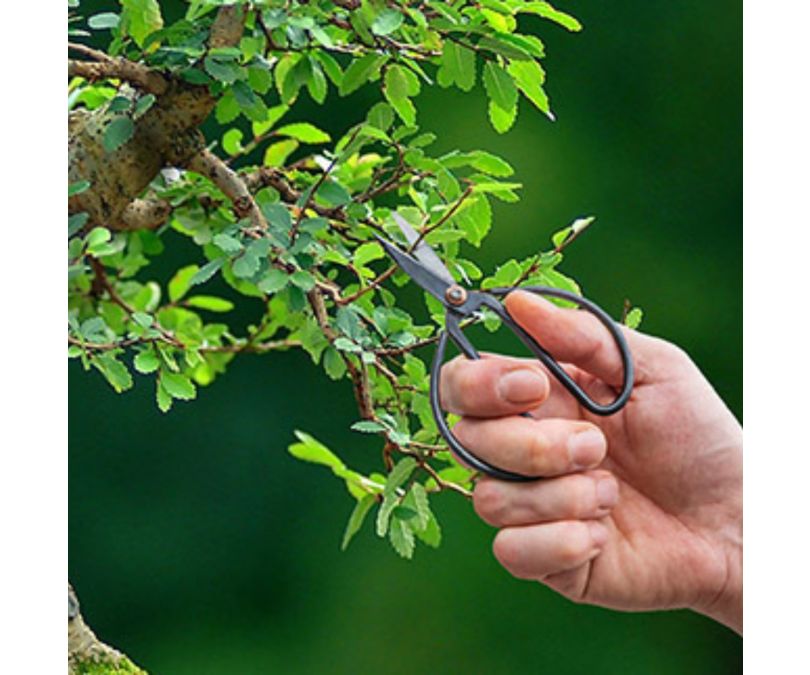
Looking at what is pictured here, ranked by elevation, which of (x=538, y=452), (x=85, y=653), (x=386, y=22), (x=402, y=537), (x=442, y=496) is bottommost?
(x=442, y=496)

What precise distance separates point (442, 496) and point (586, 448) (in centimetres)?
152

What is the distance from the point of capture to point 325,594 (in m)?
2.27

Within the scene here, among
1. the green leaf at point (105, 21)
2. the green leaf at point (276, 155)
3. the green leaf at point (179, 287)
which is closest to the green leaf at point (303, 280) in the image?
the green leaf at point (105, 21)

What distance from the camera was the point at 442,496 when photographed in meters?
2.28

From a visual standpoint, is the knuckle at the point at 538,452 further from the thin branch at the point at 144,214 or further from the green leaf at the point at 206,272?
the thin branch at the point at 144,214

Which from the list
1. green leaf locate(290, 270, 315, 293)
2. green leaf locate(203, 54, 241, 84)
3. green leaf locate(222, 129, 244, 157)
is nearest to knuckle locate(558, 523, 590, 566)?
green leaf locate(290, 270, 315, 293)

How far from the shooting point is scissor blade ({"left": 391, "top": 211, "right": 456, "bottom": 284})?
32.4 inches

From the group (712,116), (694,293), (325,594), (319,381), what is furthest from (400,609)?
(712,116)

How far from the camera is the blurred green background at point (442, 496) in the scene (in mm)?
2215

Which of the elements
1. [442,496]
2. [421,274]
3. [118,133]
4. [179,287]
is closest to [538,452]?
[421,274]

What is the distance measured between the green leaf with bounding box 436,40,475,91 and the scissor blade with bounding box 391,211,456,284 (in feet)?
0.32

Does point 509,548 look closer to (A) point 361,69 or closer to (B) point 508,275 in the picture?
(B) point 508,275

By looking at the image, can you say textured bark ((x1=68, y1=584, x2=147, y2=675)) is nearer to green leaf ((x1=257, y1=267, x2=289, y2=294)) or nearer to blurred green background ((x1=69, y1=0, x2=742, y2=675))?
green leaf ((x1=257, y1=267, x2=289, y2=294))
